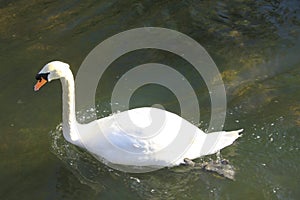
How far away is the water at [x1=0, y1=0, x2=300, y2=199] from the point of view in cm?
553

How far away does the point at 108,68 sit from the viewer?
725 cm

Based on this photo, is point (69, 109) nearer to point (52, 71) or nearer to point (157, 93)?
point (52, 71)

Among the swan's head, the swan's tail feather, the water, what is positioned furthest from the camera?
the swan's tail feather

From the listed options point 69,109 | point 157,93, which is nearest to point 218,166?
point 157,93

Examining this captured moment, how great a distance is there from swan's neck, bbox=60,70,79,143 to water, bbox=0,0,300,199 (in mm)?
284

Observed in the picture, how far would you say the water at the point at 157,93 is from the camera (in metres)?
5.53

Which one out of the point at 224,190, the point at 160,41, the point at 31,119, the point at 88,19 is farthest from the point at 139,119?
the point at 88,19

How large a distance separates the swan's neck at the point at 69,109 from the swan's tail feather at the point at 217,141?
4.59 feet

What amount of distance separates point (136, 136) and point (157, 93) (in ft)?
4.70

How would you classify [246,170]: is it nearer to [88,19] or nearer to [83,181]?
[83,181]

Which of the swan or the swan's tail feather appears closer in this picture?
the swan

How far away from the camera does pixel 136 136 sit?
5414mm

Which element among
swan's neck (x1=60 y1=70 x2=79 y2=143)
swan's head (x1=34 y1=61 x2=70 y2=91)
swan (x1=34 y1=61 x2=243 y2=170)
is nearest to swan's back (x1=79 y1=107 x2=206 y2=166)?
swan (x1=34 y1=61 x2=243 y2=170)

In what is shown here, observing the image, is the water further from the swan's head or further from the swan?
the swan's head
